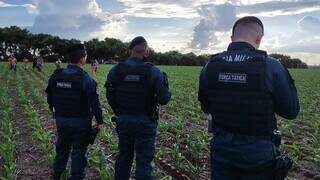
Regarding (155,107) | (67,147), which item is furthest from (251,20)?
(67,147)

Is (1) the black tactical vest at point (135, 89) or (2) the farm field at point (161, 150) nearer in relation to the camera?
(1) the black tactical vest at point (135, 89)

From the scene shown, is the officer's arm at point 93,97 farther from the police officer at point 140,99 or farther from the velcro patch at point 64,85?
the police officer at point 140,99

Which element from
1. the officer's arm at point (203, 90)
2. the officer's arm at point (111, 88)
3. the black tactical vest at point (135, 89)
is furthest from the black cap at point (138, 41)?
the officer's arm at point (203, 90)

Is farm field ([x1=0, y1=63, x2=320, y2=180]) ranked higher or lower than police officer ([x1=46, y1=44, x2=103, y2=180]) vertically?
lower

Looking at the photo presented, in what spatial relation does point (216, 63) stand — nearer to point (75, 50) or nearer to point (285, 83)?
point (285, 83)

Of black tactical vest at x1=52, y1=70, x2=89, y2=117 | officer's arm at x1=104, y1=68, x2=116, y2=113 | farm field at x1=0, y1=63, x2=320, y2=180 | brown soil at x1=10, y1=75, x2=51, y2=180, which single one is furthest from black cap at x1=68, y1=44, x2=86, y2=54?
brown soil at x1=10, y1=75, x2=51, y2=180

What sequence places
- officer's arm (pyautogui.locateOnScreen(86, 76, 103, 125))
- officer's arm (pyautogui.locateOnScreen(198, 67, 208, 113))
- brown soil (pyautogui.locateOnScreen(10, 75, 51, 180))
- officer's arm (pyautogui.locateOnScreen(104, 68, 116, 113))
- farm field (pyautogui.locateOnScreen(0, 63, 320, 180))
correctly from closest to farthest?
officer's arm (pyautogui.locateOnScreen(198, 67, 208, 113)) < officer's arm (pyautogui.locateOnScreen(104, 68, 116, 113)) < officer's arm (pyautogui.locateOnScreen(86, 76, 103, 125)) < farm field (pyautogui.locateOnScreen(0, 63, 320, 180)) < brown soil (pyautogui.locateOnScreen(10, 75, 51, 180))

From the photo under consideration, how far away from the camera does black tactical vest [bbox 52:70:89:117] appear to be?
6441 millimetres

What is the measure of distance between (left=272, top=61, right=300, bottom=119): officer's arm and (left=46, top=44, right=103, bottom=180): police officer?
2.99 meters

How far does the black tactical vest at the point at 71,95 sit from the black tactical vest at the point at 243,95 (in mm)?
2683

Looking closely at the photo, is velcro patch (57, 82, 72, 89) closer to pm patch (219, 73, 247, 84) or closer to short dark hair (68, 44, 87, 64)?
short dark hair (68, 44, 87, 64)

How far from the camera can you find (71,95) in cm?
648

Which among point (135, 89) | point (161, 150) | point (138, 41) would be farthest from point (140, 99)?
point (161, 150)

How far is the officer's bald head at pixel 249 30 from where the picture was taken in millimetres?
4070
